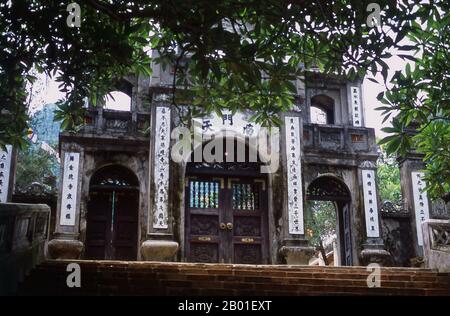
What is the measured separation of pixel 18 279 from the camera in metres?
6.67

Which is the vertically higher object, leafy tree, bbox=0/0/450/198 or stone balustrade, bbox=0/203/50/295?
leafy tree, bbox=0/0/450/198

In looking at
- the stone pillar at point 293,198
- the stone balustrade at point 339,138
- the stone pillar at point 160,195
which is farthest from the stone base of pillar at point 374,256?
the stone pillar at point 160,195

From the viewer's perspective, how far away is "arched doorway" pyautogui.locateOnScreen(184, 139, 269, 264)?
12898 millimetres

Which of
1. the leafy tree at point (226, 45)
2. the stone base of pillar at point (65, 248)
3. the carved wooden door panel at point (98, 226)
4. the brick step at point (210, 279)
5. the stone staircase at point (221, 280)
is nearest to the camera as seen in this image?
the leafy tree at point (226, 45)

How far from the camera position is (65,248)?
11906mm

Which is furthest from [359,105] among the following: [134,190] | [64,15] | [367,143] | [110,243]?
[64,15]

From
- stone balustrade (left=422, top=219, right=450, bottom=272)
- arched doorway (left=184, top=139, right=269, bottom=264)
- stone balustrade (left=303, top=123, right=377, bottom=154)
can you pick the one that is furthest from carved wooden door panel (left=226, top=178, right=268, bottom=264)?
stone balustrade (left=422, top=219, right=450, bottom=272)

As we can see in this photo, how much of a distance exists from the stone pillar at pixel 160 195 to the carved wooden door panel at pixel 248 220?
1823mm

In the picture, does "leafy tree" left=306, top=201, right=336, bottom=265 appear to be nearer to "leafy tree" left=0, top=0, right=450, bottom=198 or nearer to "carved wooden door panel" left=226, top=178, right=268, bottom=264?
"carved wooden door panel" left=226, top=178, right=268, bottom=264

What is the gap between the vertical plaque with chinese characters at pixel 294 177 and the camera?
498 inches

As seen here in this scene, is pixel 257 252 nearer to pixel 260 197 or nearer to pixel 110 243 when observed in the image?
pixel 260 197

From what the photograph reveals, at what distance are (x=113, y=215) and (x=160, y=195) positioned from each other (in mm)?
1742

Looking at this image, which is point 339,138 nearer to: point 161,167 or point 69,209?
point 161,167

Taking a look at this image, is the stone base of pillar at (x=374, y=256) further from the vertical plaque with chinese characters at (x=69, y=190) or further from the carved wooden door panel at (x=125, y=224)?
the vertical plaque with chinese characters at (x=69, y=190)
